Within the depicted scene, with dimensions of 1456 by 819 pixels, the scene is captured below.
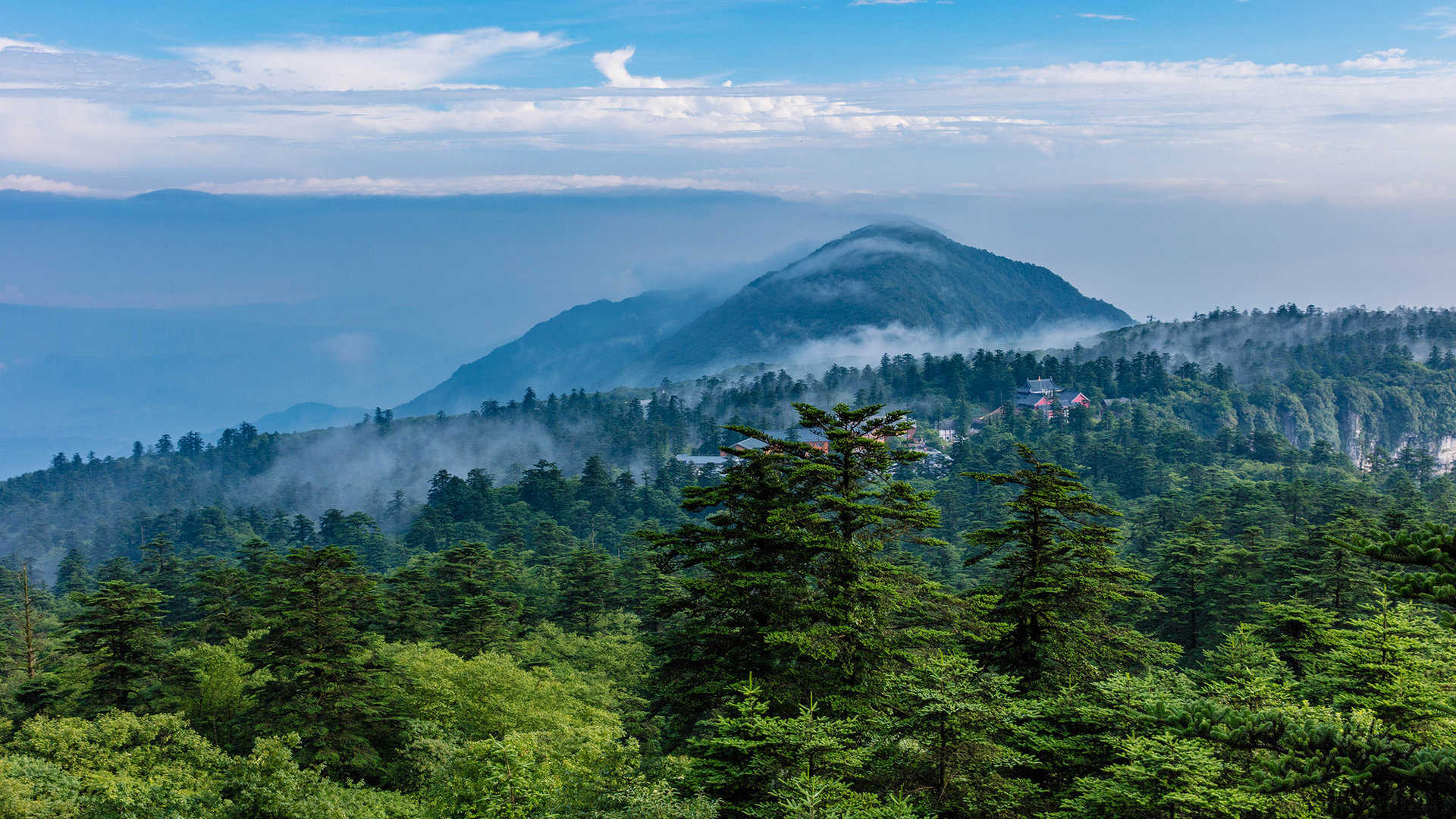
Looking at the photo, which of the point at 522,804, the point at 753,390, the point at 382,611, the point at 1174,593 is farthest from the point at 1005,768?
the point at 753,390

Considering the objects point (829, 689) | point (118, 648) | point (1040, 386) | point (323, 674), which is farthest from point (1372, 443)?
point (118, 648)

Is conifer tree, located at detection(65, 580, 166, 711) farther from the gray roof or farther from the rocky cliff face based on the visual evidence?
the rocky cliff face

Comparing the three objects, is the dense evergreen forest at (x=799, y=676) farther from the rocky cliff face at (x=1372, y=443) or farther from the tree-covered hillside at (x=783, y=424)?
the rocky cliff face at (x=1372, y=443)

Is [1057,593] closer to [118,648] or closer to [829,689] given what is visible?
[829,689]

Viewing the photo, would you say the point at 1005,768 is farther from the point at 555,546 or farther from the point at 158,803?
the point at 555,546

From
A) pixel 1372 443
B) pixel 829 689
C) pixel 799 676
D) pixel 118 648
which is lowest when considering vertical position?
pixel 1372 443

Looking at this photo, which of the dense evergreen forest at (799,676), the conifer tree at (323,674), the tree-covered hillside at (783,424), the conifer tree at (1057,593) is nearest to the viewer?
the dense evergreen forest at (799,676)

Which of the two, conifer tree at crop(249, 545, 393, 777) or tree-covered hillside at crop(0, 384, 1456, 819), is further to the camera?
conifer tree at crop(249, 545, 393, 777)

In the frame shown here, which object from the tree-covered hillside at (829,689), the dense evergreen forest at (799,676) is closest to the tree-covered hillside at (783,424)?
the dense evergreen forest at (799,676)

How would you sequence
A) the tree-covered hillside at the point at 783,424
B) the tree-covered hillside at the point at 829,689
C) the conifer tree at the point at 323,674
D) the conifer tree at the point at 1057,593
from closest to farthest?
the tree-covered hillside at the point at 829,689
the conifer tree at the point at 1057,593
the conifer tree at the point at 323,674
the tree-covered hillside at the point at 783,424

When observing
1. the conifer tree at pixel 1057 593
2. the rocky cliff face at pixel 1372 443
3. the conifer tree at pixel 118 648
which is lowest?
the rocky cliff face at pixel 1372 443

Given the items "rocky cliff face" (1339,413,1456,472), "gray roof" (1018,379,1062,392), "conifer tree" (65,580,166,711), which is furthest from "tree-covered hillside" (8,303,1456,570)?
"conifer tree" (65,580,166,711)
